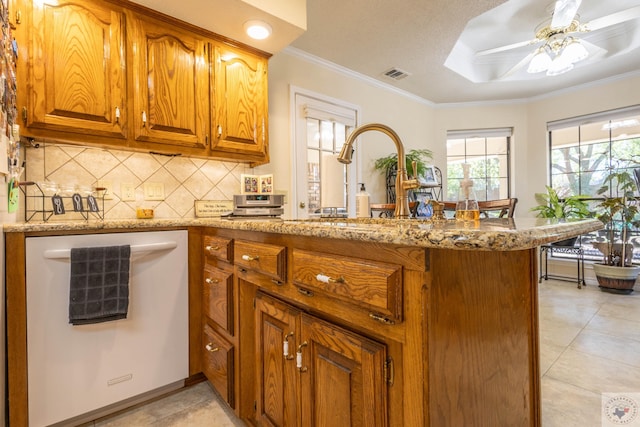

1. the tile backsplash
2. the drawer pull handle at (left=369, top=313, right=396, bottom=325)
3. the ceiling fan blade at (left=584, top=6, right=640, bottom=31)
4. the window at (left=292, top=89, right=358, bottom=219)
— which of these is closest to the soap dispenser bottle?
the drawer pull handle at (left=369, top=313, right=396, bottom=325)

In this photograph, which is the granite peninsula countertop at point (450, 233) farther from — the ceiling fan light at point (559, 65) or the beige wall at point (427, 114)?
the ceiling fan light at point (559, 65)

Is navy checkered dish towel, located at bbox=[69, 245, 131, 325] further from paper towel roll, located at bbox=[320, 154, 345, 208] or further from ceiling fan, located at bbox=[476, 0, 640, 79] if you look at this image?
ceiling fan, located at bbox=[476, 0, 640, 79]

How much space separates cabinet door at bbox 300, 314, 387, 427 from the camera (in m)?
0.69

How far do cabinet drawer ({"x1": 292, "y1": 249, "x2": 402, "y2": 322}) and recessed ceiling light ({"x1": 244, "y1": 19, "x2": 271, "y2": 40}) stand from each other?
1.66m

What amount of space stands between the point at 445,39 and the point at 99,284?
310cm

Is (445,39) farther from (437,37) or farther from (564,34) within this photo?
(564,34)

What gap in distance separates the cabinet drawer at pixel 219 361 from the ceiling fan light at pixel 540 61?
11.0ft

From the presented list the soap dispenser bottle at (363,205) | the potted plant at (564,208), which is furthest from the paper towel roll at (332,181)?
the potted plant at (564,208)

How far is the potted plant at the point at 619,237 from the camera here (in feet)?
10.5

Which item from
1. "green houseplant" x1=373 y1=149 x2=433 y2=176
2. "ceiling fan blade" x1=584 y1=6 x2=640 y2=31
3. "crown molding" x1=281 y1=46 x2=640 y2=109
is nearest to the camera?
"ceiling fan blade" x1=584 y1=6 x2=640 y2=31

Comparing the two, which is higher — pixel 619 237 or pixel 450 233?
pixel 450 233

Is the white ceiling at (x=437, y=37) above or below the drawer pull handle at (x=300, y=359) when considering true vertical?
above

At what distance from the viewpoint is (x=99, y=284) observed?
4.27 ft

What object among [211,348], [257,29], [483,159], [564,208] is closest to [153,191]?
[211,348]
